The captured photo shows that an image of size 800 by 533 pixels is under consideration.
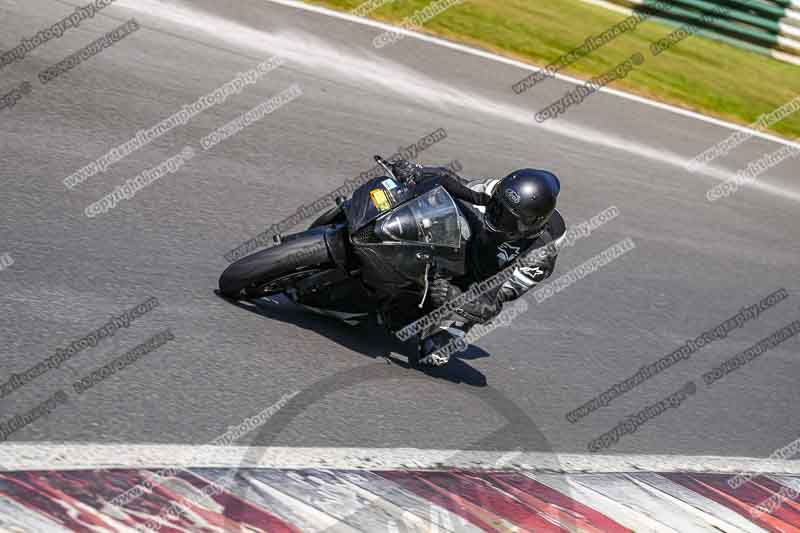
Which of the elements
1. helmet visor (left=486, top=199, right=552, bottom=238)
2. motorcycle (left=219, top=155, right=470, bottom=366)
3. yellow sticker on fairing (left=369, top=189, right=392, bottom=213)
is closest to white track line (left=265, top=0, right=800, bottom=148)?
motorcycle (left=219, top=155, right=470, bottom=366)

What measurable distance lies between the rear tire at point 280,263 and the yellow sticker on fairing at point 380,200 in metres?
0.36

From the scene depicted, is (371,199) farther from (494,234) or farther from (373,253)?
(494,234)

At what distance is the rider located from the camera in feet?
17.4

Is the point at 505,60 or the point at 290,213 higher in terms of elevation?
the point at 290,213

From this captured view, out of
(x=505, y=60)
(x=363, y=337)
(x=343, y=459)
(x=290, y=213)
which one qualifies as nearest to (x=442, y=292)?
(x=363, y=337)

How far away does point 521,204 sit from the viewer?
5.28 meters

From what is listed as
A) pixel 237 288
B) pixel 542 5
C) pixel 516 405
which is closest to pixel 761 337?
pixel 516 405

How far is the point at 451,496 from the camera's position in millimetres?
4406

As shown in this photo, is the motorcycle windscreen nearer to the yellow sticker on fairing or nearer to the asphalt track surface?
the yellow sticker on fairing

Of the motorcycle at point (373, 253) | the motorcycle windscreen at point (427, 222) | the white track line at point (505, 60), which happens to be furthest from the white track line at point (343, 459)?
the white track line at point (505, 60)

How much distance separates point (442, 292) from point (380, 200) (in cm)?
60

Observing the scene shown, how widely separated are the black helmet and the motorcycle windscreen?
222 millimetres

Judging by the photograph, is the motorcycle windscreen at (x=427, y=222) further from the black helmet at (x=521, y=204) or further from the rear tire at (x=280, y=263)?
the rear tire at (x=280, y=263)

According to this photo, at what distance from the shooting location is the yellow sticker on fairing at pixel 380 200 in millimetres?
5328
